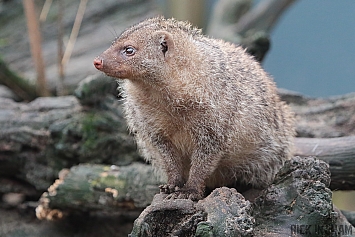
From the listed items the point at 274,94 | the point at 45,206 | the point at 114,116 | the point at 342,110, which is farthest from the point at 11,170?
the point at 342,110

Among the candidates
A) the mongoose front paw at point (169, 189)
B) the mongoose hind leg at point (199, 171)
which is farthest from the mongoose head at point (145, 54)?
the mongoose front paw at point (169, 189)

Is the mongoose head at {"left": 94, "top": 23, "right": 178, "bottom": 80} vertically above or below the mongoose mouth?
above

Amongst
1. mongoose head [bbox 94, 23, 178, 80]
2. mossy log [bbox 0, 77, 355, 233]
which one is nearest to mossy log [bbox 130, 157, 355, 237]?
mongoose head [bbox 94, 23, 178, 80]

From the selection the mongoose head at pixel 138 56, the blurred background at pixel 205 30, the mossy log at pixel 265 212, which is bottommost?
the mossy log at pixel 265 212

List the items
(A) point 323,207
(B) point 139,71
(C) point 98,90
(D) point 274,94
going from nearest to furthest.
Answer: (A) point 323,207 → (B) point 139,71 → (D) point 274,94 → (C) point 98,90

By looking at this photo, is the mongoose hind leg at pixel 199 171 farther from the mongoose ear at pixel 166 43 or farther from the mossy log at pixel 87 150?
the mossy log at pixel 87 150

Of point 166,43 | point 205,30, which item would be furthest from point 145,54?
point 205,30

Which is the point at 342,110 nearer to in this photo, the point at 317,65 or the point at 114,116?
the point at 317,65

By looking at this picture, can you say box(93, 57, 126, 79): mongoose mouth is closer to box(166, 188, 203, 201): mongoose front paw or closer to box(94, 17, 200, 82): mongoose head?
box(94, 17, 200, 82): mongoose head
